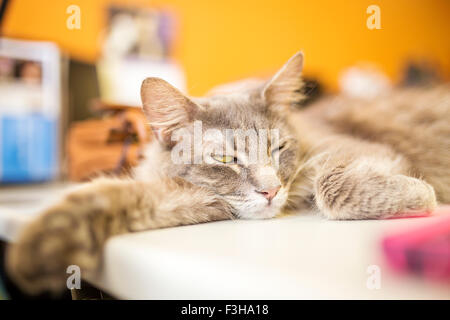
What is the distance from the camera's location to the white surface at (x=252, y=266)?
42cm

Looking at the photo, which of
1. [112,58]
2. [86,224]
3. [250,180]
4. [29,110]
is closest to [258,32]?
[112,58]

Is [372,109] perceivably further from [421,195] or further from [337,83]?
[337,83]

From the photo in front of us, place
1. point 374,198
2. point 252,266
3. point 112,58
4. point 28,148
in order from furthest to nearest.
A: point 112,58
point 28,148
point 374,198
point 252,266

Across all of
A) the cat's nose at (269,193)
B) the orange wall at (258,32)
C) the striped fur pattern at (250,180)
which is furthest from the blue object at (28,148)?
the cat's nose at (269,193)

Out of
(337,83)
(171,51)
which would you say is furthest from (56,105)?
(337,83)

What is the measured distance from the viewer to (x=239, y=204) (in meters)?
0.86

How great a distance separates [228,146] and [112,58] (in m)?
2.04

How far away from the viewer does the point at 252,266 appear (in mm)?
460

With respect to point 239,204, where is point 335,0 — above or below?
above

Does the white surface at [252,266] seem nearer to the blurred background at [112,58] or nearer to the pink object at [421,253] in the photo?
the pink object at [421,253]

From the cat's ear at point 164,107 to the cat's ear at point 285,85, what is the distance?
0.88ft

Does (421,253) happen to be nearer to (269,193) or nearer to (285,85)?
(269,193)
